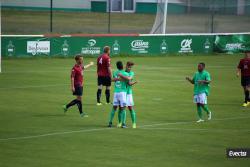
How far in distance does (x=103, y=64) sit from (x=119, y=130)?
6.43 meters

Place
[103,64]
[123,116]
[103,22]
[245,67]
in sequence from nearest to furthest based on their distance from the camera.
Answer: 1. [123,116]
2. [103,64]
3. [245,67]
4. [103,22]

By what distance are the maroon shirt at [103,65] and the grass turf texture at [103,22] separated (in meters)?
24.0

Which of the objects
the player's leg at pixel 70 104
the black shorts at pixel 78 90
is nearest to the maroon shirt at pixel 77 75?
the black shorts at pixel 78 90

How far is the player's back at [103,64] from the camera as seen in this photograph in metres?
29.3

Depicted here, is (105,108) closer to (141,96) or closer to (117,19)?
(141,96)

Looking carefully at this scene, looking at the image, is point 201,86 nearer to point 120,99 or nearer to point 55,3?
point 120,99

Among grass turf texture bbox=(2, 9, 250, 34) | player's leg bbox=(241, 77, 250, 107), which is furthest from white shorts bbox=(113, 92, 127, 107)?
grass turf texture bbox=(2, 9, 250, 34)

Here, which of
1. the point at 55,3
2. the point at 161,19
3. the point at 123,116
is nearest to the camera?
the point at 123,116

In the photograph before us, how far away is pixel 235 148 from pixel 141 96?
11.5m

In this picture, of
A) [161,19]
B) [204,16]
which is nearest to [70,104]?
[161,19]

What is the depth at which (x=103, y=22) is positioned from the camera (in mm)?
68125

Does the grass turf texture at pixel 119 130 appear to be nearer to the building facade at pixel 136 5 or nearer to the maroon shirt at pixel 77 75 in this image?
the maroon shirt at pixel 77 75

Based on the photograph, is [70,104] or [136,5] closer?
[70,104]

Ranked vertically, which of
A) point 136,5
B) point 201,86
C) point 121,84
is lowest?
point 201,86
